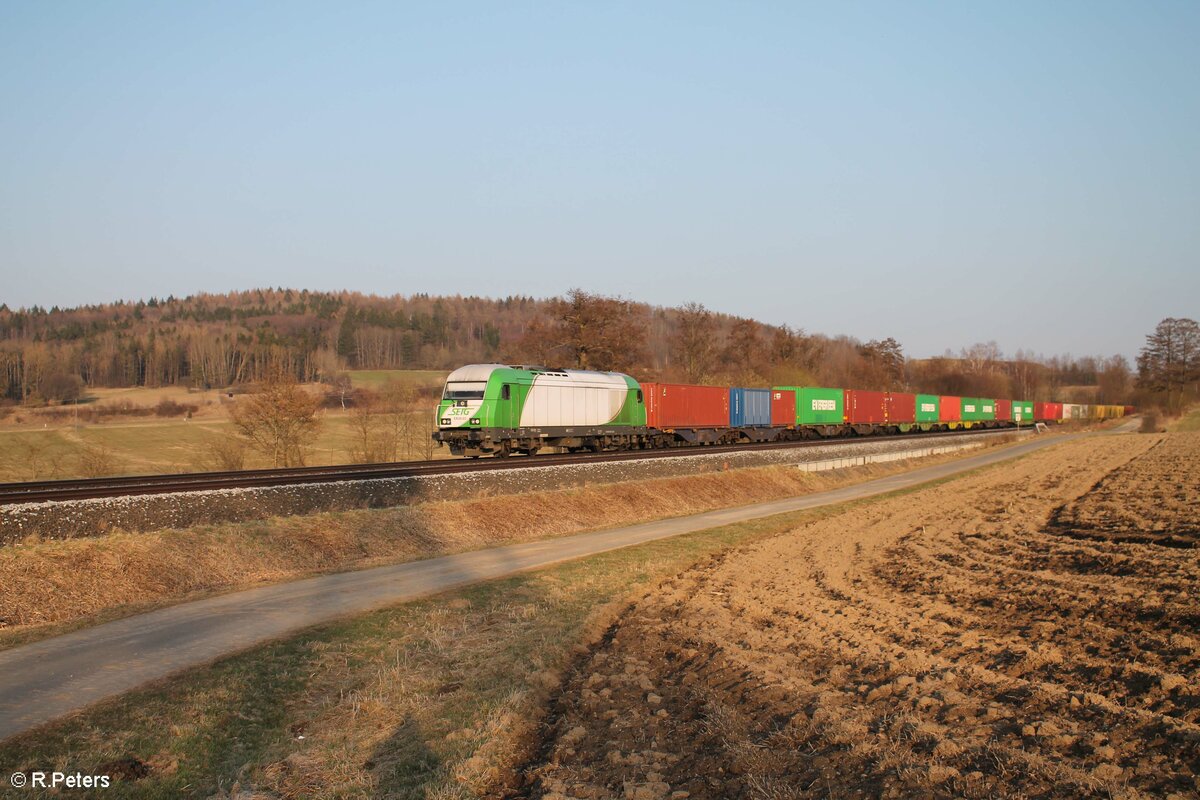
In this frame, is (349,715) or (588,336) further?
(588,336)

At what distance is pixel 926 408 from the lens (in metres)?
70.6

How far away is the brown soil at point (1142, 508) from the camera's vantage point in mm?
19625

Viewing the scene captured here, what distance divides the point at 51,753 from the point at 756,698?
613 cm

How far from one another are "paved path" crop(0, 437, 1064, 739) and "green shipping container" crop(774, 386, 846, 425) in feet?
114

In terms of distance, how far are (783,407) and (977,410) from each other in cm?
4130

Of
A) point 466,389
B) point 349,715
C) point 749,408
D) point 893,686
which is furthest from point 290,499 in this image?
point 749,408

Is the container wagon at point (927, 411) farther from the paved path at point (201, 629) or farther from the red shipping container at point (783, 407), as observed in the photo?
the paved path at point (201, 629)

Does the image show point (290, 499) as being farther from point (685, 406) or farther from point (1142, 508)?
point (685, 406)

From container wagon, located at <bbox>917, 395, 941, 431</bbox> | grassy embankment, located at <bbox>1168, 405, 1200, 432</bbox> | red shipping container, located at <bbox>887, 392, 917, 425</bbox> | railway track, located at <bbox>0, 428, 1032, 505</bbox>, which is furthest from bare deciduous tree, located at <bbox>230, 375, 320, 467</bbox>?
grassy embankment, located at <bbox>1168, 405, 1200, 432</bbox>

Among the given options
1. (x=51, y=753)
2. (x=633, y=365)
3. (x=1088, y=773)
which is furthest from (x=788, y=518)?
(x=633, y=365)

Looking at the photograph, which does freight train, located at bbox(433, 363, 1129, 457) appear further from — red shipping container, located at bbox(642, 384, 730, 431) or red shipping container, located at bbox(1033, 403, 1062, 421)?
red shipping container, located at bbox(1033, 403, 1062, 421)

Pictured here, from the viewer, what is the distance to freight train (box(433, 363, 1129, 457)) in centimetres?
3048

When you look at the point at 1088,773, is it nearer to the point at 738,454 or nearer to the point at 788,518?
the point at 788,518
